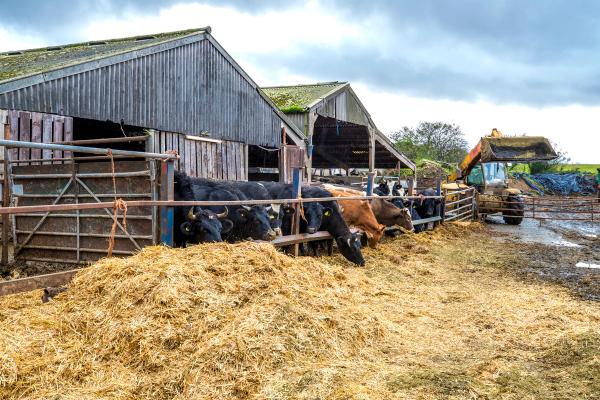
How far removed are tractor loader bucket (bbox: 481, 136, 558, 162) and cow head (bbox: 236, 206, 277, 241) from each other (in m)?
12.5

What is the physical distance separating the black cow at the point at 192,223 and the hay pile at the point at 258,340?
171 cm

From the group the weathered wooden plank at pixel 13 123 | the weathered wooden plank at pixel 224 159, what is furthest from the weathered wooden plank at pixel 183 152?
the weathered wooden plank at pixel 13 123

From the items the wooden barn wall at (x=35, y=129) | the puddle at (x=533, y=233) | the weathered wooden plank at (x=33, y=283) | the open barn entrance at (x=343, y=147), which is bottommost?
the puddle at (x=533, y=233)

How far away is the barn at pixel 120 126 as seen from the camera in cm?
727

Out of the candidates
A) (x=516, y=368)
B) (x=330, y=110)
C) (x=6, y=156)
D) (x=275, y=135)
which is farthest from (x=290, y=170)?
(x=516, y=368)

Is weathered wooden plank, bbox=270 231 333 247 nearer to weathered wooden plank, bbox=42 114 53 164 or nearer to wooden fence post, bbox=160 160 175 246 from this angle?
wooden fence post, bbox=160 160 175 246

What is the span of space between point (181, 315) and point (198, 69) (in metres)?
10.3

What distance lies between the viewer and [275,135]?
640 inches

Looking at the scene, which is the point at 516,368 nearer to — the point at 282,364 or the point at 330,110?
the point at 282,364

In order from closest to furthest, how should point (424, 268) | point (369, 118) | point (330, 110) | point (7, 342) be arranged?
point (7, 342) → point (424, 268) → point (330, 110) → point (369, 118)

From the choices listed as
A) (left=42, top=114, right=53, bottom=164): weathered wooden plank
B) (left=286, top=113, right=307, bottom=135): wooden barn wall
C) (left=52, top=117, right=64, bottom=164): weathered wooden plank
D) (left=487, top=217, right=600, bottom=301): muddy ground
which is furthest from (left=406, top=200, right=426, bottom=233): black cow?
(left=42, top=114, right=53, bottom=164): weathered wooden plank

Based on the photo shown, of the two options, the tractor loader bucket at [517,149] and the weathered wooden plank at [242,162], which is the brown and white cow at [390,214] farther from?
the tractor loader bucket at [517,149]

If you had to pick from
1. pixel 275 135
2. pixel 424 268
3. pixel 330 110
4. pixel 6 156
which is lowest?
pixel 424 268

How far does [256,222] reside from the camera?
856 centimetres
